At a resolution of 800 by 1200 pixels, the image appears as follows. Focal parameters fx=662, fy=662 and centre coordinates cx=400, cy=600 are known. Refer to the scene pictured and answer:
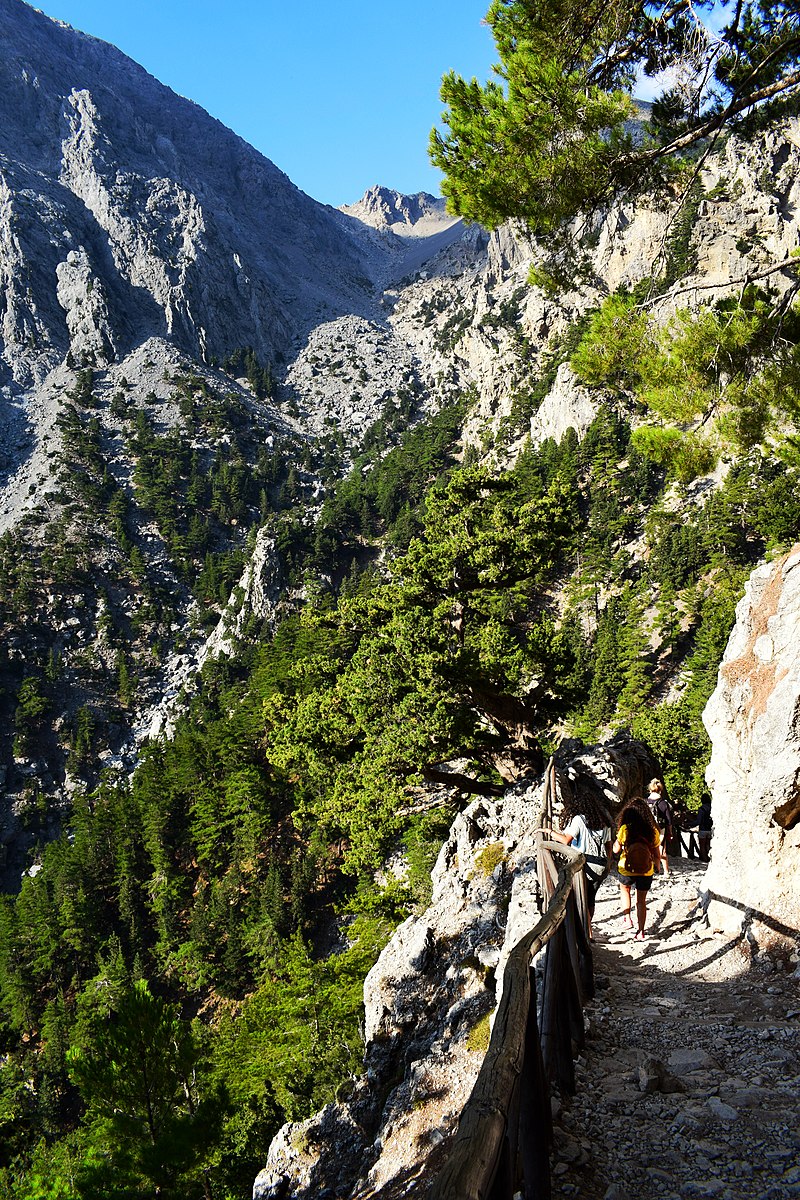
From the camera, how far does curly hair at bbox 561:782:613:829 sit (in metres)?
11.3

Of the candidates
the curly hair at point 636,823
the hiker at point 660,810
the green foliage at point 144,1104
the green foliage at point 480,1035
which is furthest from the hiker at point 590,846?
the green foliage at point 144,1104

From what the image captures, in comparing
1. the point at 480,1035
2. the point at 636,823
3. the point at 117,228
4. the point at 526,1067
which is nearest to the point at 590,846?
the point at 636,823

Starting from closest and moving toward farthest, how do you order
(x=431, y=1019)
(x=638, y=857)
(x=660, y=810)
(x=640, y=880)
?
(x=638, y=857), (x=640, y=880), (x=431, y=1019), (x=660, y=810)

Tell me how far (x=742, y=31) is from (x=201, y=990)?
48179 millimetres

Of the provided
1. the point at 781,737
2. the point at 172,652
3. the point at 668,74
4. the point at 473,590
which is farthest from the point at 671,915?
the point at 172,652

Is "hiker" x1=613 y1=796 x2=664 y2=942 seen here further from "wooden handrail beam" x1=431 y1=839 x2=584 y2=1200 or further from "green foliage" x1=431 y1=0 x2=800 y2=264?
"green foliage" x1=431 y1=0 x2=800 y2=264

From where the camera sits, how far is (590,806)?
478 inches

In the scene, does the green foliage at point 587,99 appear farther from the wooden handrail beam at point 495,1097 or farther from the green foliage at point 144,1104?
the green foliage at point 144,1104

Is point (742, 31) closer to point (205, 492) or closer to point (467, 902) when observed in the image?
point (467, 902)

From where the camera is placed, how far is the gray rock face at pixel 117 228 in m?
122

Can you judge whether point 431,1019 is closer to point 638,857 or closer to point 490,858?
point 490,858

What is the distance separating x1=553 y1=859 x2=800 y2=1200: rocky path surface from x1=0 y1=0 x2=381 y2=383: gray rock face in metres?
134

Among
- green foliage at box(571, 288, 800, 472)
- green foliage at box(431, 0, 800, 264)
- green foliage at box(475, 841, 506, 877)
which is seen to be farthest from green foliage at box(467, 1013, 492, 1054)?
green foliage at box(431, 0, 800, 264)

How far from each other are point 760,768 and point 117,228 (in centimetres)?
16016
